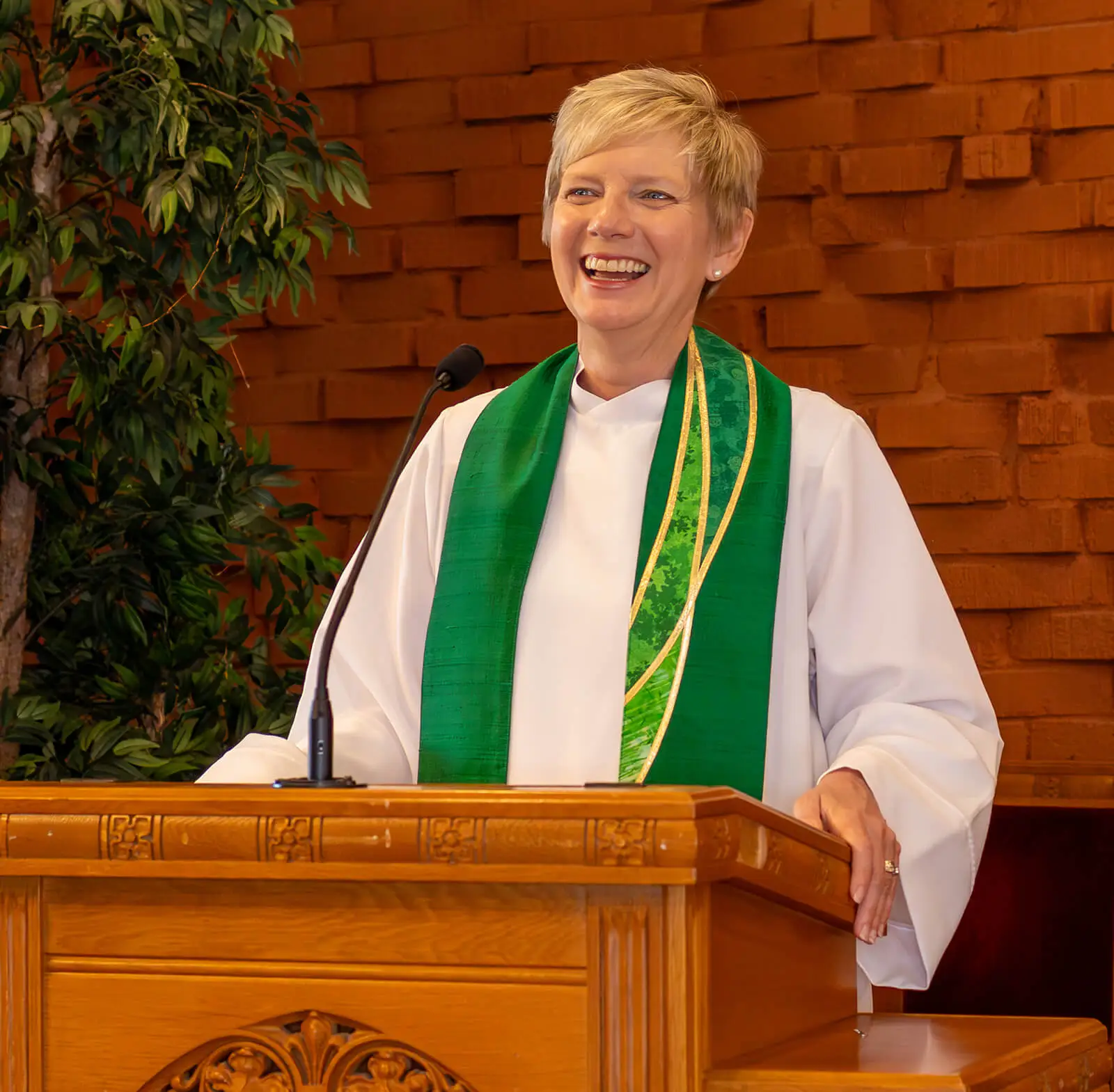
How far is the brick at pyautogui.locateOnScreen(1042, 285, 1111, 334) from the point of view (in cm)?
367

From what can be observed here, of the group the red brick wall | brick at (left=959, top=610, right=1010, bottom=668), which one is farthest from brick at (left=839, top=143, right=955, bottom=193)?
brick at (left=959, top=610, right=1010, bottom=668)

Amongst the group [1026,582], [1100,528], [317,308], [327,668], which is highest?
[317,308]

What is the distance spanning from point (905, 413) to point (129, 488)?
63.4 inches

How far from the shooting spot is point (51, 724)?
3094mm

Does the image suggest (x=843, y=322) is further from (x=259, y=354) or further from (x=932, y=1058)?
(x=932, y=1058)

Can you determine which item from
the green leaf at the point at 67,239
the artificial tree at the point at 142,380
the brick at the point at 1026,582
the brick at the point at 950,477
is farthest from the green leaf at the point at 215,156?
the brick at the point at 1026,582

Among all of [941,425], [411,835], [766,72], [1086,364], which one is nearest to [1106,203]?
[1086,364]

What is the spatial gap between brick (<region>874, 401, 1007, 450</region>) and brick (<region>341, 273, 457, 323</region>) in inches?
42.4

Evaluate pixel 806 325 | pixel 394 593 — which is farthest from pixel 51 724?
pixel 806 325

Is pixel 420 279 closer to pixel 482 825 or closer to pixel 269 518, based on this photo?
pixel 269 518

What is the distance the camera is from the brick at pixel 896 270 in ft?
12.4

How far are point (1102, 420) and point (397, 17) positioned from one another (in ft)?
6.28

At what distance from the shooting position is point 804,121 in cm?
390

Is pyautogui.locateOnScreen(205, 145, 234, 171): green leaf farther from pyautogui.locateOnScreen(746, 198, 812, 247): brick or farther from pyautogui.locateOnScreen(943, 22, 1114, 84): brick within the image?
pyautogui.locateOnScreen(943, 22, 1114, 84): brick
